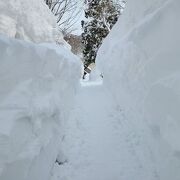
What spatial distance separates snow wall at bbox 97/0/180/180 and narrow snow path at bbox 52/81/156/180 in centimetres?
20

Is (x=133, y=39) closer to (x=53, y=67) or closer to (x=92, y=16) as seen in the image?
(x=53, y=67)

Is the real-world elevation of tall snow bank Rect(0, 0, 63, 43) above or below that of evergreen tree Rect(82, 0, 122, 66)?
above

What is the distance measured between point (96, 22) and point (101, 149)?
65.2ft

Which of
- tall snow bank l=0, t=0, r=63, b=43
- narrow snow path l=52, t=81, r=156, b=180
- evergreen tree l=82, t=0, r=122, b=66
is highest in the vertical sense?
tall snow bank l=0, t=0, r=63, b=43

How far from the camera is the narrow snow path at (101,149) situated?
12.1ft

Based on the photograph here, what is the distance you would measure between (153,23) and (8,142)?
293 centimetres

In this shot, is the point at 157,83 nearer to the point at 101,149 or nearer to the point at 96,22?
the point at 101,149

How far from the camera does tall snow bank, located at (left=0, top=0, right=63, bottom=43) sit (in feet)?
15.7

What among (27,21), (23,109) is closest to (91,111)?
(27,21)

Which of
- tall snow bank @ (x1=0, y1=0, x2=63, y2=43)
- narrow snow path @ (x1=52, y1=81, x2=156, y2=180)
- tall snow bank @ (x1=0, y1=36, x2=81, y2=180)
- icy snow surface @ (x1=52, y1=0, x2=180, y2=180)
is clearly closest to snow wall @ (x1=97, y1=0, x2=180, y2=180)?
icy snow surface @ (x1=52, y1=0, x2=180, y2=180)

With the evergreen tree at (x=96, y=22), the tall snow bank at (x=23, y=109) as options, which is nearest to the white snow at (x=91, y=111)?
the tall snow bank at (x=23, y=109)

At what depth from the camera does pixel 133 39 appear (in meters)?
5.34

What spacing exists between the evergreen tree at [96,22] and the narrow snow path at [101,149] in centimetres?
1677

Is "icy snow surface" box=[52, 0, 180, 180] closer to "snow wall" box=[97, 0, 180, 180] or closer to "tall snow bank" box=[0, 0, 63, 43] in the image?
"snow wall" box=[97, 0, 180, 180]
